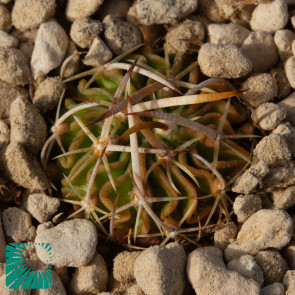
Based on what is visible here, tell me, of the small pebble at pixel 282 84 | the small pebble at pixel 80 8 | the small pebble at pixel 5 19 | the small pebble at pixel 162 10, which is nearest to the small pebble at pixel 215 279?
the small pebble at pixel 282 84

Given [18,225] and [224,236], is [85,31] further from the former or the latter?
[224,236]

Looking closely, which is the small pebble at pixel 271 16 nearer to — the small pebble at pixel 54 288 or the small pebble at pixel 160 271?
the small pebble at pixel 160 271

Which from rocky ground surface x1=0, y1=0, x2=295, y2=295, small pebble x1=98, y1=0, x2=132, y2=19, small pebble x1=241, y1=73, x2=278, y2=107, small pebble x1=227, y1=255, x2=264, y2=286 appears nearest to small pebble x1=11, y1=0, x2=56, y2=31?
rocky ground surface x1=0, y1=0, x2=295, y2=295

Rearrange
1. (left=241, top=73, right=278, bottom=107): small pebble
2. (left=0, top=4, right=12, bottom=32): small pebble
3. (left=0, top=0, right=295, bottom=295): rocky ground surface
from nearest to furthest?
(left=0, top=0, right=295, bottom=295): rocky ground surface → (left=241, top=73, right=278, bottom=107): small pebble → (left=0, top=4, right=12, bottom=32): small pebble

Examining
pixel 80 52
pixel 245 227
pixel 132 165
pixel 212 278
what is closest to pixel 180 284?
pixel 212 278

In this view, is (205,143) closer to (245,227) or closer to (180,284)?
(245,227)

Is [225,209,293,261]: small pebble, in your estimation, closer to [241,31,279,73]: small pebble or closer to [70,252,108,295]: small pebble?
[70,252,108,295]: small pebble
